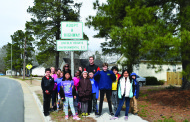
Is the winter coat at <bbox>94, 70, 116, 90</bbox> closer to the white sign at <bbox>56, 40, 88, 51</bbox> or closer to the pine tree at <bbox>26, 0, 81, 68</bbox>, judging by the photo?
the white sign at <bbox>56, 40, 88, 51</bbox>

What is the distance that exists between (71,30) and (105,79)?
2.10m

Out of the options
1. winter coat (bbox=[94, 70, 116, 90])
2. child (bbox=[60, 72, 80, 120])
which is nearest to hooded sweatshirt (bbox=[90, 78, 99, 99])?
winter coat (bbox=[94, 70, 116, 90])

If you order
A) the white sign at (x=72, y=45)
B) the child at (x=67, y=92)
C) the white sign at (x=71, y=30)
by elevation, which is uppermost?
the white sign at (x=71, y=30)

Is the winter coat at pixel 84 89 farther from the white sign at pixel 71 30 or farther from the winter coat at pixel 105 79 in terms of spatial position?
the white sign at pixel 71 30

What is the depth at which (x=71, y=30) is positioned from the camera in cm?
661

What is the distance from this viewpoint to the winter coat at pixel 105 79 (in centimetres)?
602

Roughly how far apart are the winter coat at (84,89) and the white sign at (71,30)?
1.58m

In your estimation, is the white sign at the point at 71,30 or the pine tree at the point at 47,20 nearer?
the white sign at the point at 71,30

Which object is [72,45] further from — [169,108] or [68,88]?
[169,108]

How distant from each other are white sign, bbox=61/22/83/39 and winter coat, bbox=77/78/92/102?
1576 millimetres

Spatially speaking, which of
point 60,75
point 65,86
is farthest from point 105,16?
point 65,86

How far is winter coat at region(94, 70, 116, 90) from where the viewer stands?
Result: 602 centimetres

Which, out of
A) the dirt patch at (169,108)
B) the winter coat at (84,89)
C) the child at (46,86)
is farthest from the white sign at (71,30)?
the dirt patch at (169,108)

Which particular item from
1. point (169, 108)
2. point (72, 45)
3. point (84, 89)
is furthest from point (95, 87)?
point (169, 108)
